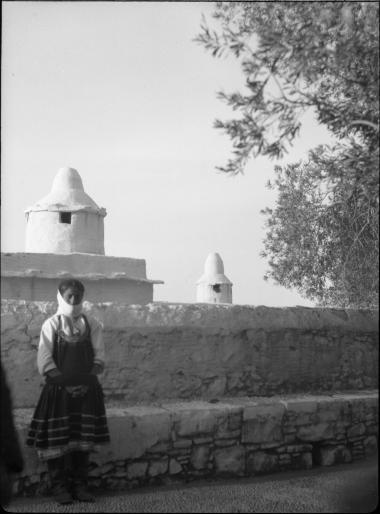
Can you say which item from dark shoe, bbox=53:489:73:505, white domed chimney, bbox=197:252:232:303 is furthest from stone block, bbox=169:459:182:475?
white domed chimney, bbox=197:252:232:303

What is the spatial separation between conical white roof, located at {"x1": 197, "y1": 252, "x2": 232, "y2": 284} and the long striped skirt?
16.4 m

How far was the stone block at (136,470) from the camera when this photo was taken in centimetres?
495

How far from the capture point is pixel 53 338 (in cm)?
443

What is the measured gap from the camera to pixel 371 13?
17.4 ft

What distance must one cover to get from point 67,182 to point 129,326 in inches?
318

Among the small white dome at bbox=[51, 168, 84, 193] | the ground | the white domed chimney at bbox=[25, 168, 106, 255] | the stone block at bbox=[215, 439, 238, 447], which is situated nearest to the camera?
the ground

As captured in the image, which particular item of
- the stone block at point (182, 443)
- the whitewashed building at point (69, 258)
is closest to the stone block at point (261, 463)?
the stone block at point (182, 443)

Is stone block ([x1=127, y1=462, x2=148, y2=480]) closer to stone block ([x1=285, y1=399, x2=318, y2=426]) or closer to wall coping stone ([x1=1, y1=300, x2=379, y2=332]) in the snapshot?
wall coping stone ([x1=1, y1=300, x2=379, y2=332])

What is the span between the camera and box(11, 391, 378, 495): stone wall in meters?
4.89

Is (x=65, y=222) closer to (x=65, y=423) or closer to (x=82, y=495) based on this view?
(x=65, y=423)

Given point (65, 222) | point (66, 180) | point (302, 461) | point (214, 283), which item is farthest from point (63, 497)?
point (214, 283)

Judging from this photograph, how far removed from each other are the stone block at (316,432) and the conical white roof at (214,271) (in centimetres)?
1526

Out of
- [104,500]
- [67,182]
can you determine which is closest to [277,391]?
[104,500]

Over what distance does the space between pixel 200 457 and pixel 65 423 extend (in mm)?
1454
